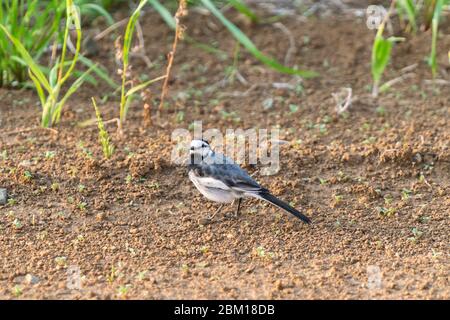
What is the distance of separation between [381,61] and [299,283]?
2660 millimetres

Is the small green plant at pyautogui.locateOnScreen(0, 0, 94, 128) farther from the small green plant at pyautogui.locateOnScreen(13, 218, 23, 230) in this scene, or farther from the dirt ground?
the small green plant at pyautogui.locateOnScreen(13, 218, 23, 230)

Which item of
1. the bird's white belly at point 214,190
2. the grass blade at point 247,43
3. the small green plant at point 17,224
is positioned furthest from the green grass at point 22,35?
the bird's white belly at point 214,190

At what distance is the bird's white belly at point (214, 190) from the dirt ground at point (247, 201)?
0.55 ft

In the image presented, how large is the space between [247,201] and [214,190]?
46cm

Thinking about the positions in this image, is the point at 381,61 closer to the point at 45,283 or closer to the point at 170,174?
the point at 170,174

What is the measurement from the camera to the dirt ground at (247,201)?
4910 mm

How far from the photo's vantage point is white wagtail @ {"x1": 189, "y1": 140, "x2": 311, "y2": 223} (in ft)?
18.0

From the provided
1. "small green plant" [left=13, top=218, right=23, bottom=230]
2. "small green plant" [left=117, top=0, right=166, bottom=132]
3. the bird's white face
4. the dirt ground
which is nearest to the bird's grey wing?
the bird's white face

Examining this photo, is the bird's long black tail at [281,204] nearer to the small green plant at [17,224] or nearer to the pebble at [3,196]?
the small green plant at [17,224]

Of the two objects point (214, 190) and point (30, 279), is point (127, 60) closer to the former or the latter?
point (214, 190)

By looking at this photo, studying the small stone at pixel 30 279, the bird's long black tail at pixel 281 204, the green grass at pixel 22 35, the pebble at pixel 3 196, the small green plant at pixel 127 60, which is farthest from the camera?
the green grass at pixel 22 35

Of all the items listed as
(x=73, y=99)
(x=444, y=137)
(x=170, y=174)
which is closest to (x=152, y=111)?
(x=73, y=99)

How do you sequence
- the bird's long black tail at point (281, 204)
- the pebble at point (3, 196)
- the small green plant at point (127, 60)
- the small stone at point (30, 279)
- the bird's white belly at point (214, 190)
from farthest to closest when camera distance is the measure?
the small green plant at point (127, 60) → the pebble at point (3, 196) → the bird's white belly at point (214, 190) → the bird's long black tail at point (281, 204) → the small stone at point (30, 279)

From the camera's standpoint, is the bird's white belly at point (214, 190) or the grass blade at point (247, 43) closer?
the bird's white belly at point (214, 190)
